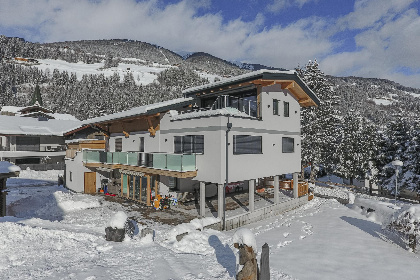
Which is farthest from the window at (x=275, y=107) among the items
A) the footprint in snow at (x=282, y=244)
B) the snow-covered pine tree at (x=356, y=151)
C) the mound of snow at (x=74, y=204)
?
the snow-covered pine tree at (x=356, y=151)

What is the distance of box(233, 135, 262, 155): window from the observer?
16775 mm

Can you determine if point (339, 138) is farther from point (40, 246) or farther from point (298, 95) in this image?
point (40, 246)

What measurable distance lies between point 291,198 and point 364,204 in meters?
5.69

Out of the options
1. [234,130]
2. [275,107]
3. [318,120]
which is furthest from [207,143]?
[318,120]

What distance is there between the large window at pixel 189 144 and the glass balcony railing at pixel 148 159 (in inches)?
32.9

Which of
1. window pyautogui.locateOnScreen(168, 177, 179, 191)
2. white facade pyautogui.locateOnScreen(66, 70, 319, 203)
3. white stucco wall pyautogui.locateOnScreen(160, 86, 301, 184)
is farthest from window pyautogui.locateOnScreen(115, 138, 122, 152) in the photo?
window pyautogui.locateOnScreen(168, 177, 179, 191)

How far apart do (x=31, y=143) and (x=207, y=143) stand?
37.5 metres

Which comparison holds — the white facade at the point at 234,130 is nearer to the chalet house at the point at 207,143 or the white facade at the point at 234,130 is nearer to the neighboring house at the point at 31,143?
the chalet house at the point at 207,143

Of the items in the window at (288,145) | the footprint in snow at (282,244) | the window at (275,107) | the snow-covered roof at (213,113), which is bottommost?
the footprint in snow at (282,244)

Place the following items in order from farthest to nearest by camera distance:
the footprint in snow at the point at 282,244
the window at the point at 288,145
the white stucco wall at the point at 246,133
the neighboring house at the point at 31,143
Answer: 1. the neighboring house at the point at 31,143
2. the window at the point at 288,145
3. the white stucco wall at the point at 246,133
4. the footprint in snow at the point at 282,244

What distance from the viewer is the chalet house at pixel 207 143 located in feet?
53.9

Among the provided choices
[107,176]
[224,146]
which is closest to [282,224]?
[224,146]

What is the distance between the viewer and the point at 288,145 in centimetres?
2206

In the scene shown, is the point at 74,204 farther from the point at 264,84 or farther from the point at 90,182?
the point at 264,84
